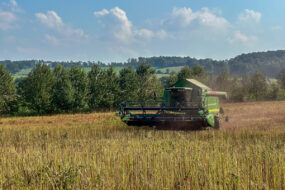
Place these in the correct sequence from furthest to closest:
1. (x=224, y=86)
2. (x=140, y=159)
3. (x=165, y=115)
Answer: (x=224, y=86)
(x=165, y=115)
(x=140, y=159)

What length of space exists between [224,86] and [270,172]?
58.1 m

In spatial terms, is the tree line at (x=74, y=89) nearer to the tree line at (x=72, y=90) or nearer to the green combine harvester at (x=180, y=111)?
the tree line at (x=72, y=90)

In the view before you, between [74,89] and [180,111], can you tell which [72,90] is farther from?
[180,111]

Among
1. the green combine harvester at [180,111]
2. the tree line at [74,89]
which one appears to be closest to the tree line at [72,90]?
the tree line at [74,89]

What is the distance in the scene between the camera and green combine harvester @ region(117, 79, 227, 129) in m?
12.0

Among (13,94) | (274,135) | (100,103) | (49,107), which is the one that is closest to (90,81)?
(100,103)

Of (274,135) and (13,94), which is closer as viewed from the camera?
(274,135)

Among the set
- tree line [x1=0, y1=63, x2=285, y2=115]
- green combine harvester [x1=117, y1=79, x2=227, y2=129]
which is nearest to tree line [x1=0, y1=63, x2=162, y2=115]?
tree line [x1=0, y1=63, x2=285, y2=115]

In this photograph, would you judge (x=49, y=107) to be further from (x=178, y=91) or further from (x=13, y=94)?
(x=178, y=91)

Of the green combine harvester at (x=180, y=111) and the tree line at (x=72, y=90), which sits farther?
the tree line at (x=72, y=90)

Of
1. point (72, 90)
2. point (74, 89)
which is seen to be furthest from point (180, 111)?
point (74, 89)

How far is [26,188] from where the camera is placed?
14.9ft

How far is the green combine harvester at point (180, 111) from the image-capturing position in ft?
39.4

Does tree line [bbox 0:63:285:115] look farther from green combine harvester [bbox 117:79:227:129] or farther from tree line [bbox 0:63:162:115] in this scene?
green combine harvester [bbox 117:79:227:129]
